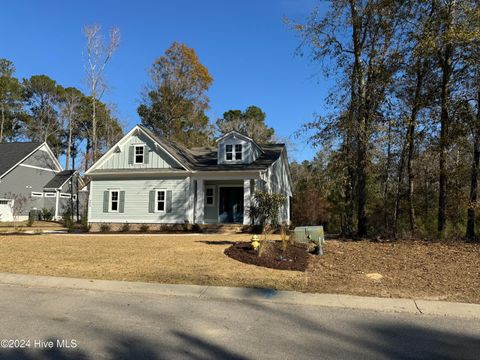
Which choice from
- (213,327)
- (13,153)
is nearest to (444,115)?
(213,327)

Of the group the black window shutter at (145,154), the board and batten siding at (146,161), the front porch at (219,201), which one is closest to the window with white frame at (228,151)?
the front porch at (219,201)

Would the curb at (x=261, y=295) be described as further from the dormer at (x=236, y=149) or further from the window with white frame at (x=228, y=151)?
the window with white frame at (x=228, y=151)

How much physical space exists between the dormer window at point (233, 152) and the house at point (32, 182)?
2052 centimetres

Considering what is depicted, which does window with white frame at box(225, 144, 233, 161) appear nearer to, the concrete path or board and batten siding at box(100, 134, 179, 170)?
board and batten siding at box(100, 134, 179, 170)

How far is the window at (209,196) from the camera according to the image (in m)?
24.3

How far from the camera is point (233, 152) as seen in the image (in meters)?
23.6

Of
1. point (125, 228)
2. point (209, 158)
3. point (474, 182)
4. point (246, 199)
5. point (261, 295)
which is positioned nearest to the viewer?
point (261, 295)

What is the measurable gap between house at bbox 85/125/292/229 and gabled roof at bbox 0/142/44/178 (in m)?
14.1

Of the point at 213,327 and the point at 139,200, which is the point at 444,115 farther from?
the point at 139,200

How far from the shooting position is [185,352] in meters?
4.50

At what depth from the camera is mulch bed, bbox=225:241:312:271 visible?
956 centimetres

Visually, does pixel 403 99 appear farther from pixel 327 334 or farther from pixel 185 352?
pixel 185 352

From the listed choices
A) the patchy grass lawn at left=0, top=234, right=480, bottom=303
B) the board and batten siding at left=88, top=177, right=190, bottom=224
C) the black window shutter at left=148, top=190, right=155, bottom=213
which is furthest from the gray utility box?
the black window shutter at left=148, top=190, right=155, bottom=213

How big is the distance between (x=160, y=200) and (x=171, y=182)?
A: 1.23 meters
